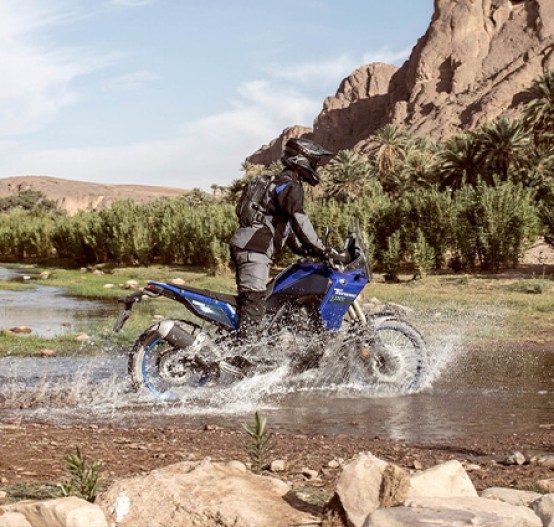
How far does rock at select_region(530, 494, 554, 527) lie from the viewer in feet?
11.8

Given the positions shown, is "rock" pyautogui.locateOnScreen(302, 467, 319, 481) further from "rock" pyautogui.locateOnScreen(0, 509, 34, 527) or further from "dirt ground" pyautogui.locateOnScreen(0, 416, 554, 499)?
"rock" pyautogui.locateOnScreen(0, 509, 34, 527)

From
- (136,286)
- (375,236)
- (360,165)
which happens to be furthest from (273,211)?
(360,165)

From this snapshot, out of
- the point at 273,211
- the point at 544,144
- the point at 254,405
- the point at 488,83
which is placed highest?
the point at 488,83

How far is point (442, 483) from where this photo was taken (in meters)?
3.87

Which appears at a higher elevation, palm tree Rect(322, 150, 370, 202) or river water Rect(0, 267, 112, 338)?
palm tree Rect(322, 150, 370, 202)

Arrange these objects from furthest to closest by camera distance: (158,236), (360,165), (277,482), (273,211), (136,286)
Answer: (360,165)
(158,236)
(136,286)
(273,211)
(277,482)

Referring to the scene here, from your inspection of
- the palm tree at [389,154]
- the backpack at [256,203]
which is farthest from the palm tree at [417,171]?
the backpack at [256,203]

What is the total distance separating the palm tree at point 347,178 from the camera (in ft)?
197

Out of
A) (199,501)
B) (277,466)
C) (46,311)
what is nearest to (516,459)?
(277,466)

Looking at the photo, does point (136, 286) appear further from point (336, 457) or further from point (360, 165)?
point (360, 165)

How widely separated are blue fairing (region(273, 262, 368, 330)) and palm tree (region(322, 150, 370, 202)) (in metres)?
50.6

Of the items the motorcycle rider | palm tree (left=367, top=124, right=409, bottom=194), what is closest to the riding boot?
the motorcycle rider

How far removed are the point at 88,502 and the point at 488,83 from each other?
427ft

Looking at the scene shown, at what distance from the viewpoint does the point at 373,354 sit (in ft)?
28.9
